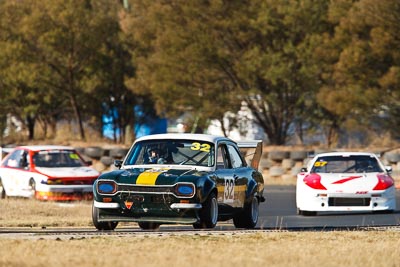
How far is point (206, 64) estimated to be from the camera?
38562 millimetres

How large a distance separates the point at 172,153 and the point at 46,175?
9.36m

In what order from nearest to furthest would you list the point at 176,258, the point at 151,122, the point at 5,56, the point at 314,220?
the point at 176,258 → the point at 314,220 → the point at 5,56 → the point at 151,122

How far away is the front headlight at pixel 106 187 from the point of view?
16375mm

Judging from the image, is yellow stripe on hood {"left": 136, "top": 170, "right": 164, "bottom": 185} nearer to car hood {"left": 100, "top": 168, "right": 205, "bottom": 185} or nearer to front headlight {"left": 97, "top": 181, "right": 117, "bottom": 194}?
car hood {"left": 100, "top": 168, "right": 205, "bottom": 185}

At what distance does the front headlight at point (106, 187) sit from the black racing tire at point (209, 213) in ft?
3.85

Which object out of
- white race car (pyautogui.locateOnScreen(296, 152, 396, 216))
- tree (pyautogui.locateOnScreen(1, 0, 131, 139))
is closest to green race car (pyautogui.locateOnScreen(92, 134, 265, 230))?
white race car (pyautogui.locateOnScreen(296, 152, 396, 216))

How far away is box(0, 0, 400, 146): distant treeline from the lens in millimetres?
35844

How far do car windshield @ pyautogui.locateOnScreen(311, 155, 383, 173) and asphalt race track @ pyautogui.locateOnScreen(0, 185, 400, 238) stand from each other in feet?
2.67

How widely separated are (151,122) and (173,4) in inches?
272

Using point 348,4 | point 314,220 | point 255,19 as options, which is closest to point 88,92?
point 255,19

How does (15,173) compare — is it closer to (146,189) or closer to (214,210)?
(214,210)

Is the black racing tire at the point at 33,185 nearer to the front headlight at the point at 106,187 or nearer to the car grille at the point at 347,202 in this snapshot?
the car grille at the point at 347,202

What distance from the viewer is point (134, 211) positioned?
53.5 ft

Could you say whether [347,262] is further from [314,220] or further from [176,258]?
[314,220]
